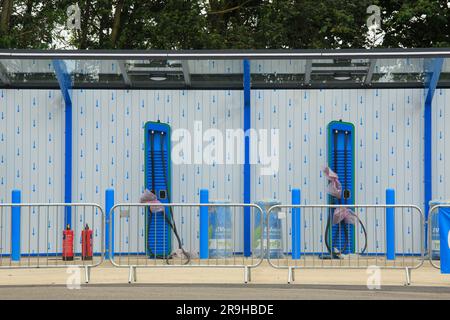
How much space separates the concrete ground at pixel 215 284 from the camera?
1248cm

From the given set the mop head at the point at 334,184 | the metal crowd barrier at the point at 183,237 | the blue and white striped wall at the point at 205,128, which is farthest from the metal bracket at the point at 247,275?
the blue and white striped wall at the point at 205,128

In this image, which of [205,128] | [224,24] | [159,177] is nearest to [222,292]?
[159,177]

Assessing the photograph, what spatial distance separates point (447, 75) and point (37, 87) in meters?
7.01

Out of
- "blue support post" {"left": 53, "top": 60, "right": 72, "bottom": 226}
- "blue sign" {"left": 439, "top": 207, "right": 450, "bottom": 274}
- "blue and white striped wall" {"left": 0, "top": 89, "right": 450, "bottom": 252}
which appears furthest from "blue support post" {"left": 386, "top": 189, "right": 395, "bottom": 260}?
"blue support post" {"left": 53, "top": 60, "right": 72, "bottom": 226}

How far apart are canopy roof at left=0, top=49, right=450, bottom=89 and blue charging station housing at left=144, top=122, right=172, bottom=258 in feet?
3.22

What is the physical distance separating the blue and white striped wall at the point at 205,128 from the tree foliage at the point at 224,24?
1200cm

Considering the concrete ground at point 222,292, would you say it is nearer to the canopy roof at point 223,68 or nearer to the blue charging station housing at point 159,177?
the blue charging station housing at point 159,177

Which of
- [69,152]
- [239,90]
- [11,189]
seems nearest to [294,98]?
[239,90]

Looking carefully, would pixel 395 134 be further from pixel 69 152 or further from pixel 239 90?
pixel 69 152

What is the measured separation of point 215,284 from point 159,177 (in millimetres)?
4582

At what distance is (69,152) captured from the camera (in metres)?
18.3

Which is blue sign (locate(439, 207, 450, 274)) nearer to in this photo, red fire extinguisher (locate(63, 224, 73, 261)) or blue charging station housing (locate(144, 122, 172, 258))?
blue charging station housing (locate(144, 122, 172, 258))

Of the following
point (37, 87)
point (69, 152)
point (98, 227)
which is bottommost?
point (98, 227)

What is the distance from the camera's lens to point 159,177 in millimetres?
17969
